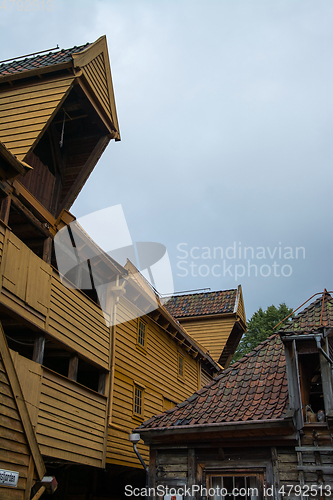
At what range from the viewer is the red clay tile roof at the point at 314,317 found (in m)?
11.1

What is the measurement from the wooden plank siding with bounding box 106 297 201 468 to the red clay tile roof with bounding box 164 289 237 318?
182 inches

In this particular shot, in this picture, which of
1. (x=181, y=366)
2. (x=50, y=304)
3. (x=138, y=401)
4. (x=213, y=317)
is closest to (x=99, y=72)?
(x=50, y=304)

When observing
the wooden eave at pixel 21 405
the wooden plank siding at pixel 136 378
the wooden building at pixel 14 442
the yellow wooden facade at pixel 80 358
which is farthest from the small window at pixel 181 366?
the wooden building at pixel 14 442

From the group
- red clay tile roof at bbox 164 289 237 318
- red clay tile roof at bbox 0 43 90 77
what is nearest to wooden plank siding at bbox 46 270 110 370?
red clay tile roof at bbox 0 43 90 77

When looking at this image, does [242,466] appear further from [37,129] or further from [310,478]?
[37,129]

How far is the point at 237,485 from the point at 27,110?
9.04 m

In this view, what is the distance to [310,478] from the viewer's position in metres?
8.50

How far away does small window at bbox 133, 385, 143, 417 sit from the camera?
15.1m

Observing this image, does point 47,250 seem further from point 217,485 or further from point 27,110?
point 217,485

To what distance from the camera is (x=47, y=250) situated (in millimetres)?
11180

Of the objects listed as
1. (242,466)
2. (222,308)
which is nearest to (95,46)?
(242,466)

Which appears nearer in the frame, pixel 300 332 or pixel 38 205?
pixel 300 332

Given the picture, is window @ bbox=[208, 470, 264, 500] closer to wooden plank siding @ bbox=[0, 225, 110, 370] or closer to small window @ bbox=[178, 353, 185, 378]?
wooden plank siding @ bbox=[0, 225, 110, 370]

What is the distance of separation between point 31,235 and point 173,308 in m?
15.0
